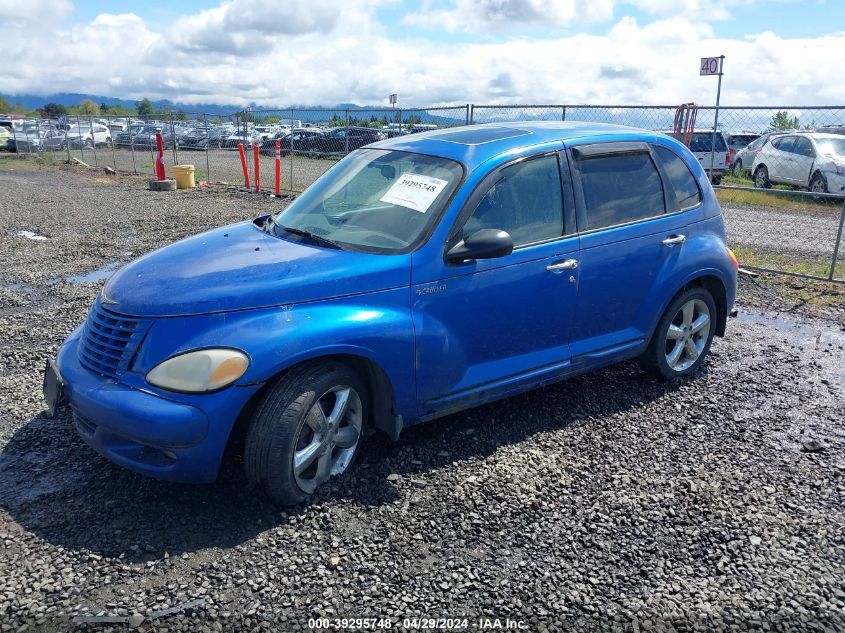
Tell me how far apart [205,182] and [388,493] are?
17392 mm

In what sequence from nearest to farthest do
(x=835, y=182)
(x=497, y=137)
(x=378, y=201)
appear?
(x=378, y=201) → (x=497, y=137) → (x=835, y=182)

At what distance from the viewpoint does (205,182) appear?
1948cm

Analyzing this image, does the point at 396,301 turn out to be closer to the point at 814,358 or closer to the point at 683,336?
the point at 683,336

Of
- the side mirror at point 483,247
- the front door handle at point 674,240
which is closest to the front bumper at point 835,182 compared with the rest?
the front door handle at point 674,240

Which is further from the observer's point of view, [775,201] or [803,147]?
[803,147]

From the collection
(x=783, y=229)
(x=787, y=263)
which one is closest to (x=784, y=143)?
(x=783, y=229)

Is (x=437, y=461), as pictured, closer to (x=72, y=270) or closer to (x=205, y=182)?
(x=72, y=270)

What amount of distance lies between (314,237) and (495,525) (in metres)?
1.93

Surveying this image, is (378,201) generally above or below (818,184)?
above

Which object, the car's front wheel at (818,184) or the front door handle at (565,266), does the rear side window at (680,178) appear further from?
the car's front wheel at (818,184)

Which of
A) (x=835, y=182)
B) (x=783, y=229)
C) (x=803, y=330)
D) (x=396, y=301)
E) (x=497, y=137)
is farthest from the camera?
(x=835, y=182)

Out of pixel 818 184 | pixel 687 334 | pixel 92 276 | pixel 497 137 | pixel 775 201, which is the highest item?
pixel 497 137

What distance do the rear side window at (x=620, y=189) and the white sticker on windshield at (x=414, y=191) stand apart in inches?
41.6

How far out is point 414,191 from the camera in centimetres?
419
